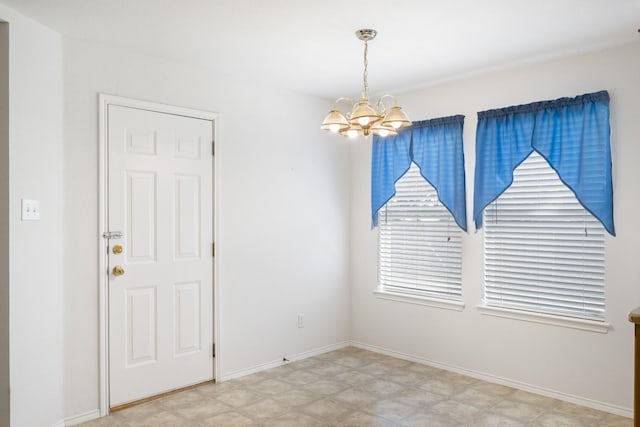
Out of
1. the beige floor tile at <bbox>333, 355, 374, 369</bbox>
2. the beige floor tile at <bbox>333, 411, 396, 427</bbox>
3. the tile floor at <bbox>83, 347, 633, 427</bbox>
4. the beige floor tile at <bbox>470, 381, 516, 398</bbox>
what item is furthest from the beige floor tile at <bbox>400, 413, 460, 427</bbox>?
the beige floor tile at <bbox>333, 355, 374, 369</bbox>

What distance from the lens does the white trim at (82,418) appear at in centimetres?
316

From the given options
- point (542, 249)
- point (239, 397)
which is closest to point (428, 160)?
point (542, 249)

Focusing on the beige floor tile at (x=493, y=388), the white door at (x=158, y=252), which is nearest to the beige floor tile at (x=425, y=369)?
the beige floor tile at (x=493, y=388)

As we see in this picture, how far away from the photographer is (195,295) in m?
3.85

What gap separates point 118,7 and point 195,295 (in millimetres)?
2169

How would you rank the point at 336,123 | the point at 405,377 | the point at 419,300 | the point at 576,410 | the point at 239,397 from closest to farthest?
the point at 336,123 < the point at 576,410 < the point at 239,397 < the point at 405,377 < the point at 419,300

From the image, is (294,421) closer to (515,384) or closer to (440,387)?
(440,387)

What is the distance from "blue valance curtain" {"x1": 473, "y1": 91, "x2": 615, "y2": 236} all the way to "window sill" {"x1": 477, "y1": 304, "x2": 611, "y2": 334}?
2.24 ft

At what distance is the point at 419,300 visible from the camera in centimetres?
448

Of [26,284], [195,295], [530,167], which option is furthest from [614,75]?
[26,284]

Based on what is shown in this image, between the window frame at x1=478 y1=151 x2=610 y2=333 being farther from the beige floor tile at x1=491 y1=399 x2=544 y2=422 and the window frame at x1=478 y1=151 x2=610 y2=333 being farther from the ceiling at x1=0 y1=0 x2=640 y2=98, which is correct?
the ceiling at x1=0 y1=0 x2=640 y2=98

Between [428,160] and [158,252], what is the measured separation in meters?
2.47

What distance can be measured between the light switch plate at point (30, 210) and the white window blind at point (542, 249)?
3338 mm

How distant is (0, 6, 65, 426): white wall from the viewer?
279 centimetres
